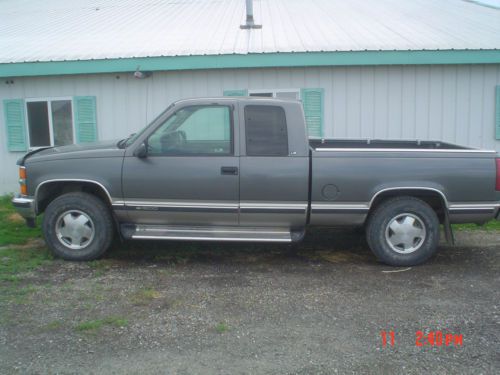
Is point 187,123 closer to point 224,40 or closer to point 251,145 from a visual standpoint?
point 251,145

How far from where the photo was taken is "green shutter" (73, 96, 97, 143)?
10.2m

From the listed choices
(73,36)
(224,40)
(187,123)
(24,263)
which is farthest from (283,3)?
(24,263)

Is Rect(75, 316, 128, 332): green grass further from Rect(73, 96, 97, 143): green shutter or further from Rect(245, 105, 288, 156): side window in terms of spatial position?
Rect(73, 96, 97, 143): green shutter

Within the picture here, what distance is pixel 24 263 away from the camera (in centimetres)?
629

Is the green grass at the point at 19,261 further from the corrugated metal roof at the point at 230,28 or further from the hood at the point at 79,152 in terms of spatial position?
the corrugated metal roof at the point at 230,28

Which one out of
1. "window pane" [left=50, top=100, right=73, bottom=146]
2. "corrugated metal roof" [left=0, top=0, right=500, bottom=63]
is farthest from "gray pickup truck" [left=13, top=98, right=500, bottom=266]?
"window pane" [left=50, top=100, right=73, bottom=146]

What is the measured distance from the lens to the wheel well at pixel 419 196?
20.1ft

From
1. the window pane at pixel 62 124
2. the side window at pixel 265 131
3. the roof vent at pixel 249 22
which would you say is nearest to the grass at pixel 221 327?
the side window at pixel 265 131

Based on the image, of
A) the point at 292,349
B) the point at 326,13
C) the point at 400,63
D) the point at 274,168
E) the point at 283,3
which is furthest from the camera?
the point at 283,3

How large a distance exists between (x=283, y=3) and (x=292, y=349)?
40.6 feet

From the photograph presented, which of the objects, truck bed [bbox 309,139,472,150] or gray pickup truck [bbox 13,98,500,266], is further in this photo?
truck bed [bbox 309,139,472,150]

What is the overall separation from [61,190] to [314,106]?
5.05 m
